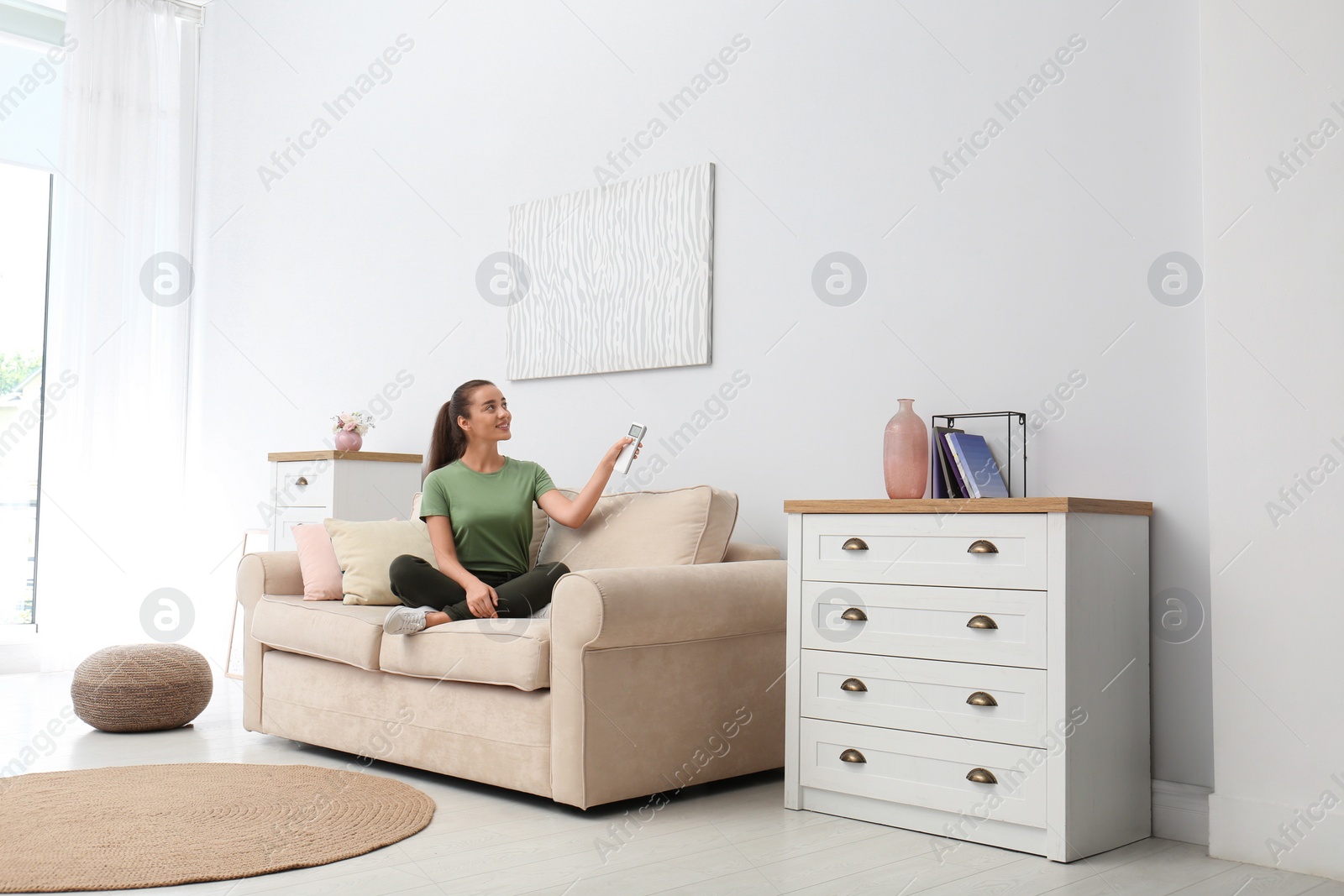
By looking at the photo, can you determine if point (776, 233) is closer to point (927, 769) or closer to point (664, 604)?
point (664, 604)

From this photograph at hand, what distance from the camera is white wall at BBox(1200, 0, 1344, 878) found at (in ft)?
8.07

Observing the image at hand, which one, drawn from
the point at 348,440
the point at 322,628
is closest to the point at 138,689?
the point at 322,628

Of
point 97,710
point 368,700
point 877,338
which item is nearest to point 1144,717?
point 877,338

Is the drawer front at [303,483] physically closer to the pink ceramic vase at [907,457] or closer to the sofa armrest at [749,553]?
the sofa armrest at [749,553]

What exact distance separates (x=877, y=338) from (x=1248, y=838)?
1627 mm

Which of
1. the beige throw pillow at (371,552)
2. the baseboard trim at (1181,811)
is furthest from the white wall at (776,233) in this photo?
the beige throw pillow at (371,552)

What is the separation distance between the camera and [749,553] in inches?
136

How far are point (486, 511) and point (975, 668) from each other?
1.55 metres

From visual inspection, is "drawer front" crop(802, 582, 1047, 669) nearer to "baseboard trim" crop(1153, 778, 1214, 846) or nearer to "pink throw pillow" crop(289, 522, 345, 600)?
"baseboard trim" crop(1153, 778, 1214, 846)

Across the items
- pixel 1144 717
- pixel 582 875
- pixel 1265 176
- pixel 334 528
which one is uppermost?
pixel 1265 176

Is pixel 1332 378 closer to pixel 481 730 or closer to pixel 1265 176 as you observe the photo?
pixel 1265 176

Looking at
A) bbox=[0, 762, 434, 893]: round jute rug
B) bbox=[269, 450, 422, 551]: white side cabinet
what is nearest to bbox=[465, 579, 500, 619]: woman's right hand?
bbox=[0, 762, 434, 893]: round jute rug

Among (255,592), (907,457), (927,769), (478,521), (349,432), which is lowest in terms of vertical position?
(927,769)

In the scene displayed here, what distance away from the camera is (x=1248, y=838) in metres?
2.51
